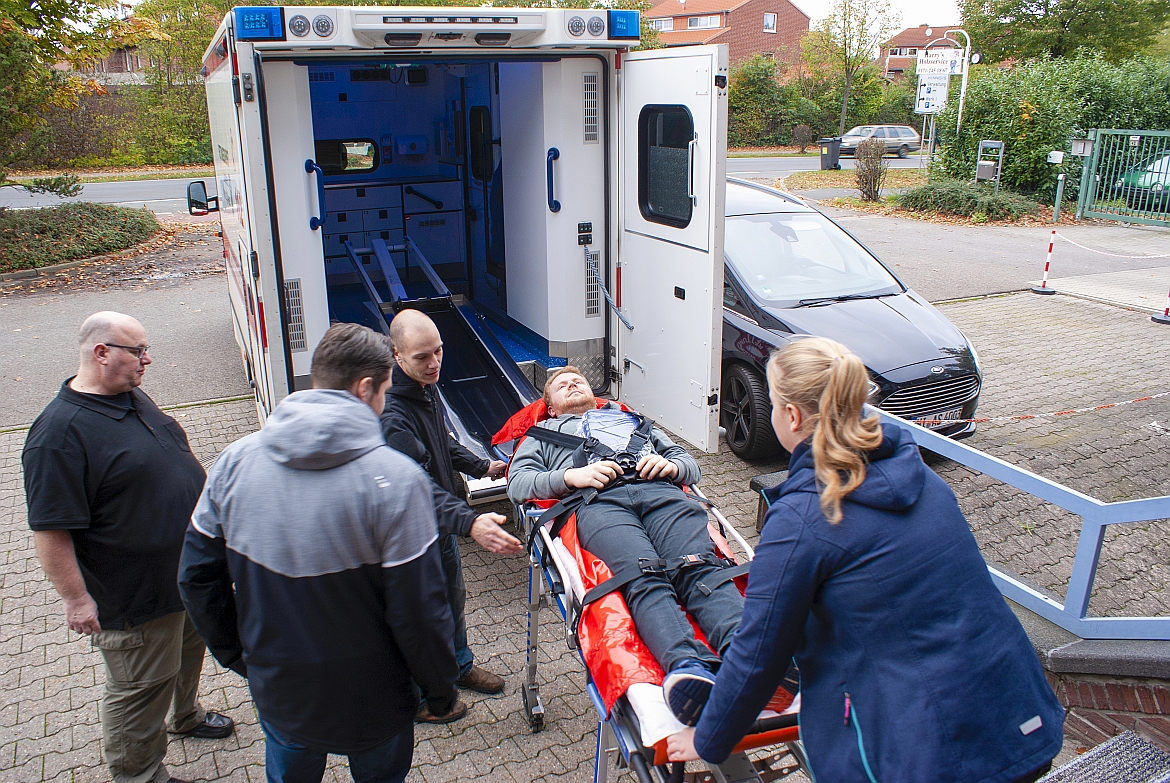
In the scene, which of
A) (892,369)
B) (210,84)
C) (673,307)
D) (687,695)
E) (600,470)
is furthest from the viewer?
(210,84)

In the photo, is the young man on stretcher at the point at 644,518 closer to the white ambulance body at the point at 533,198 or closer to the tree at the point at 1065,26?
the white ambulance body at the point at 533,198

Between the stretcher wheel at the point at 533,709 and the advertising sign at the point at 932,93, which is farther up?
the advertising sign at the point at 932,93

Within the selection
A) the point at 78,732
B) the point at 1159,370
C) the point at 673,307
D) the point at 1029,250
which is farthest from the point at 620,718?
the point at 1029,250

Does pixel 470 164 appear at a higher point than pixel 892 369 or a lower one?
higher

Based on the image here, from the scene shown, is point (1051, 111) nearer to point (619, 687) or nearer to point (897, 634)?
point (619, 687)

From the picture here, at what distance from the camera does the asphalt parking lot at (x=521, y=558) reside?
11.9 ft

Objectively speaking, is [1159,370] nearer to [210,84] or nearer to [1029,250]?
[1029,250]

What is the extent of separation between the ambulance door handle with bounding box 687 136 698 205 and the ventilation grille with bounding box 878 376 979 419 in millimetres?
2069

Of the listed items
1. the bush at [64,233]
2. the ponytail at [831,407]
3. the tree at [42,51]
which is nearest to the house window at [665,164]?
the ponytail at [831,407]

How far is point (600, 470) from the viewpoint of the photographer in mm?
3652

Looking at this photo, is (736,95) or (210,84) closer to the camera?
(210,84)

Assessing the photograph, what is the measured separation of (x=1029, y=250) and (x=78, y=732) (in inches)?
636

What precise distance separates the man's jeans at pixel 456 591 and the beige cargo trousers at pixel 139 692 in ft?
3.30

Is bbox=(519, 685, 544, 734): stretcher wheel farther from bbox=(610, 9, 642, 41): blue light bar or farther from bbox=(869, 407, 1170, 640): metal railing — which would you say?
bbox=(610, 9, 642, 41): blue light bar
